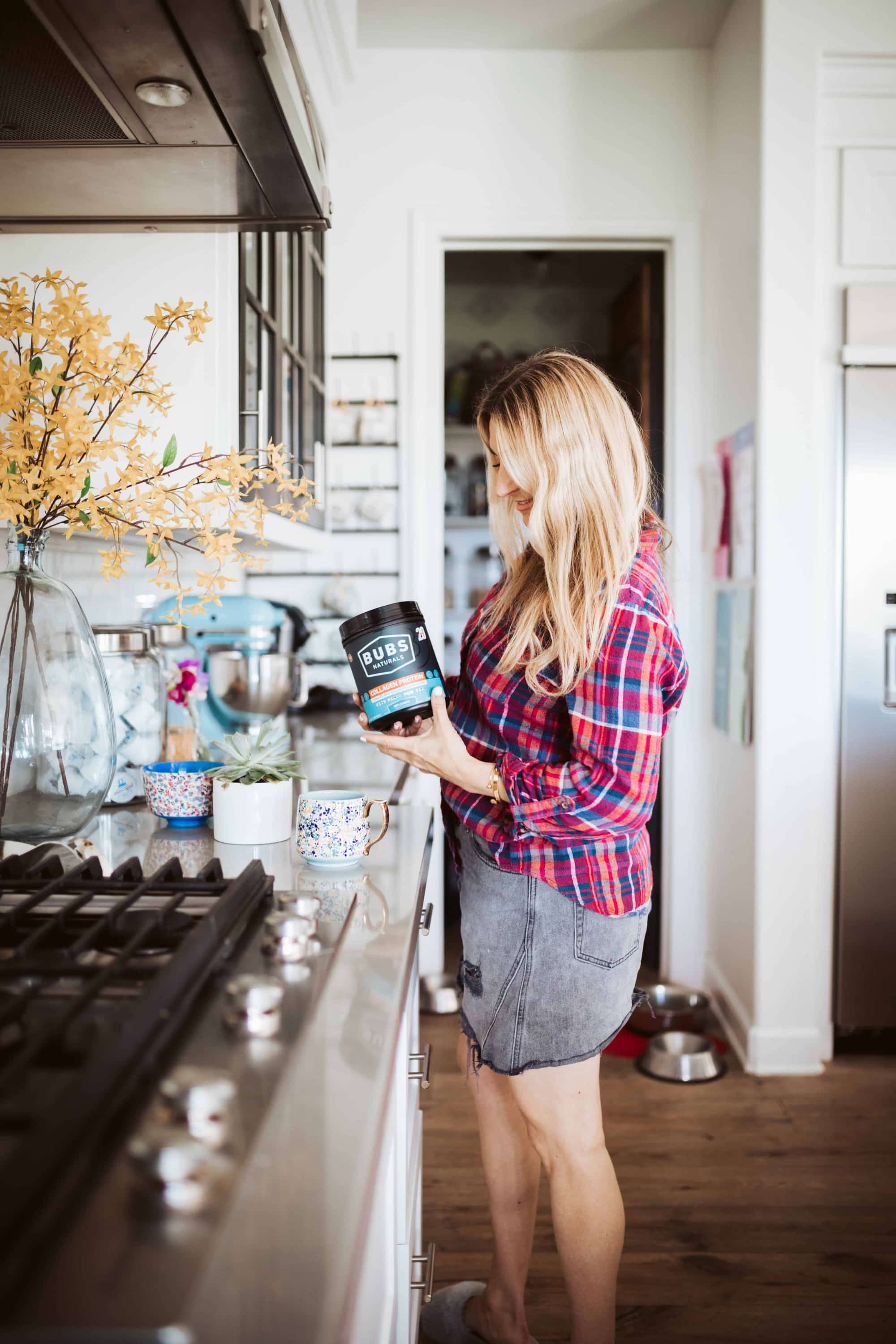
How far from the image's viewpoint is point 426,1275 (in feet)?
4.95

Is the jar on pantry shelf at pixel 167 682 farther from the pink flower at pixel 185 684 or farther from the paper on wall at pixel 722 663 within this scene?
the paper on wall at pixel 722 663

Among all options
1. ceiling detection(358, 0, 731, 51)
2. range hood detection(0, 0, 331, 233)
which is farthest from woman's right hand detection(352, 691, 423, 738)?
ceiling detection(358, 0, 731, 51)

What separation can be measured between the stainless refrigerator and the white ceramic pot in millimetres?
1788

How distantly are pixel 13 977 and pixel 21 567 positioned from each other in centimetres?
60

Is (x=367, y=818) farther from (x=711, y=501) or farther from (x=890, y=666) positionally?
(x=711, y=501)

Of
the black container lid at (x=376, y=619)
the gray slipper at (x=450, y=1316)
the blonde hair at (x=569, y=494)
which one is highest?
the blonde hair at (x=569, y=494)

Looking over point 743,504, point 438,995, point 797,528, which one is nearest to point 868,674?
point 797,528

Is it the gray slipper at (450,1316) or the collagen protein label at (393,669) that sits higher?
the collagen protein label at (393,669)

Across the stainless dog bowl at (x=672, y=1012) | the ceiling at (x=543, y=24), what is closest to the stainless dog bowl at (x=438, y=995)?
the stainless dog bowl at (x=672, y=1012)

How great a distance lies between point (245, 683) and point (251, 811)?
2.89ft

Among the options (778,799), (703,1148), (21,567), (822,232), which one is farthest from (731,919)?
(21,567)

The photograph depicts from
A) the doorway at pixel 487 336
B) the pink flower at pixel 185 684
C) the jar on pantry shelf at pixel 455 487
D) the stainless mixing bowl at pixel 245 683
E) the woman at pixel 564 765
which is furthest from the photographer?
the jar on pantry shelf at pixel 455 487

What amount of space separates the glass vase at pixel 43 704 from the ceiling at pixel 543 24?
233 cm

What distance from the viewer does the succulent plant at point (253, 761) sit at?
128 centimetres
